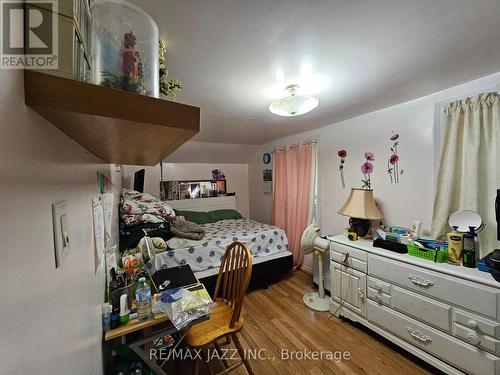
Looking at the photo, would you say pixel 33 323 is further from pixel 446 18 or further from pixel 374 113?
pixel 374 113

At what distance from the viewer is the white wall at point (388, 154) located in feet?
6.06

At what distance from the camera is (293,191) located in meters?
3.29

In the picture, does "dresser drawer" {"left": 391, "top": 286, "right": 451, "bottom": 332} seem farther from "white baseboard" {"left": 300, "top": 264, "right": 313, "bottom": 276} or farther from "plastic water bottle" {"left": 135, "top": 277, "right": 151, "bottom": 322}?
"plastic water bottle" {"left": 135, "top": 277, "right": 151, "bottom": 322}

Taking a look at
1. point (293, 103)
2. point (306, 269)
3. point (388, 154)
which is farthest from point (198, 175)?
point (388, 154)

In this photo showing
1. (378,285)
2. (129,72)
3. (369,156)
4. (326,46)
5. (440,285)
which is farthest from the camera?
(369,156)

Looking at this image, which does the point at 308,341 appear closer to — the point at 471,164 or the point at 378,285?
Answer: the point at 378,285

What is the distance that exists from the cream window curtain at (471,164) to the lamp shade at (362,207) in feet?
1.52

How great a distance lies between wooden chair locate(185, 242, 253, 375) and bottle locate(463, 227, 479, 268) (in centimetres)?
154

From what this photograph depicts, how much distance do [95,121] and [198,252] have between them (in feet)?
7.19

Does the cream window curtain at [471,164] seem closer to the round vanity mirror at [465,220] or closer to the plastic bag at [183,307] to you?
the round vanity mirror at [465,220]

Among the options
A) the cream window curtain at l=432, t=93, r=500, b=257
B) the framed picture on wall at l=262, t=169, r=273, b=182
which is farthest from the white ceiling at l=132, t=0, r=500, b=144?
A: the framed picture on wall at l=262, t=169, r=273, b=182

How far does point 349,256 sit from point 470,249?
2.81 feet

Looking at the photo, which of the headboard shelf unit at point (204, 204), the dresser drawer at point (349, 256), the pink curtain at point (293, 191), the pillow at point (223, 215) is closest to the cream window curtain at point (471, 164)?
the dresser drawer at point (349, 256)

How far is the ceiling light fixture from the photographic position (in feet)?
5.26
